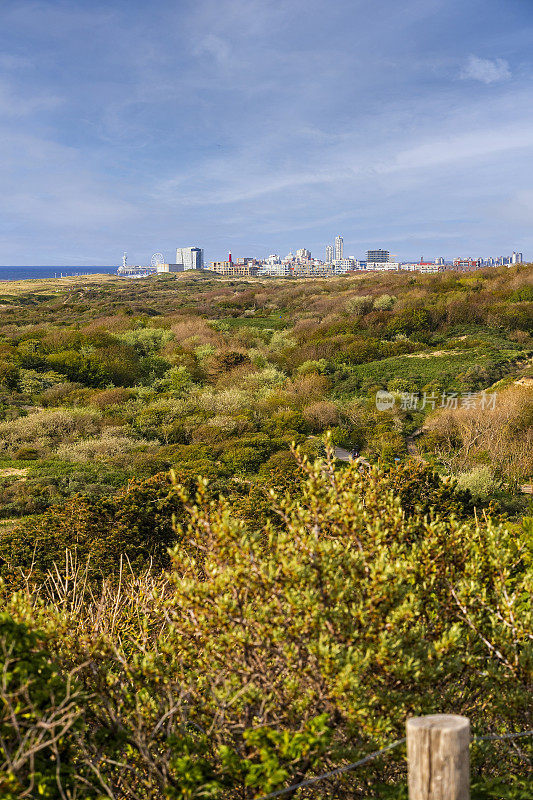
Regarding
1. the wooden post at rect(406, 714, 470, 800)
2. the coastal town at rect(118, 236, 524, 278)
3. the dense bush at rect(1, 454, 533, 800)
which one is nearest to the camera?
the wooden post at rect(406, 714, 470, 800)

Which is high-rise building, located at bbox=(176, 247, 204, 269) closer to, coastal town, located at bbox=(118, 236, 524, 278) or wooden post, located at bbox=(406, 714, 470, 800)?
coastal town, located at bbox=(118, 236, 524, 278)

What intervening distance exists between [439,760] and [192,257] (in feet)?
572

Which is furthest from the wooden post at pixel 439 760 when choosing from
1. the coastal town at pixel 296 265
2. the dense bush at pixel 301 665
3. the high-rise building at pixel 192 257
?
the high-rise building at pixel 192 257

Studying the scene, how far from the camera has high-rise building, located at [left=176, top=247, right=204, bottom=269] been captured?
6570 inches

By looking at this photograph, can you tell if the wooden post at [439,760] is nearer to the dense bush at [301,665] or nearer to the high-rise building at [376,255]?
the dense bush at [301,665]

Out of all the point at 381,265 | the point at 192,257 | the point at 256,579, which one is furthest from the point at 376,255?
the point at 256,579

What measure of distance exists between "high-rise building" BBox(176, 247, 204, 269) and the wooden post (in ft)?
561

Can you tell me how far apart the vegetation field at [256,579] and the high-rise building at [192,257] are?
15261 cm

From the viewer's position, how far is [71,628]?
311 cm

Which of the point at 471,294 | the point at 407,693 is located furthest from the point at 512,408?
the point at 471,294

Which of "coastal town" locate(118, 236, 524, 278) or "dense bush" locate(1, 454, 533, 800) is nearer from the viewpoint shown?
"dense bush" locate(1, 454, 533, 800)

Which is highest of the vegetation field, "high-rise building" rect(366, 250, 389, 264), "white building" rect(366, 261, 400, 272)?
"high-rise building" rect(366, 250, 389, 264)

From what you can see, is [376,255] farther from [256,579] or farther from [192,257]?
[256,579]

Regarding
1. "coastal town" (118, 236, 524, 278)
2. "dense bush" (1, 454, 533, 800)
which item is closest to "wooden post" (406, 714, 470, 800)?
"dense bush" (1, 454, 533, 800)
